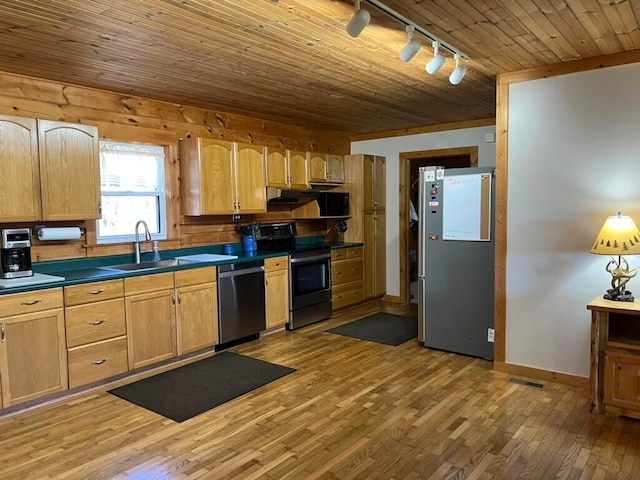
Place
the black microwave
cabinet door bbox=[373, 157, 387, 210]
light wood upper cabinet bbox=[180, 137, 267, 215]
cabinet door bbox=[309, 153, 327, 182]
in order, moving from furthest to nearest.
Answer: cabinet door bbox=[373, 157, 387, 210] < the black microwave < cabinet door bbox=[309, 153, 327, 182] < light wood upper cabinet bbox=[180, 137, 267, 215]

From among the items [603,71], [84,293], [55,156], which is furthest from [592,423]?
[55,156]

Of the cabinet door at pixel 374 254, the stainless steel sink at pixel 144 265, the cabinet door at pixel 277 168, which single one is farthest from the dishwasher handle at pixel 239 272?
the cabinet door at pixel 374 254

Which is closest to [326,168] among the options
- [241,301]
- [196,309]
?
[241,301]

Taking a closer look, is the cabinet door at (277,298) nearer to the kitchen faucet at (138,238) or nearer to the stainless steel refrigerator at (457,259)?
the kitchen faucet at (138,238)

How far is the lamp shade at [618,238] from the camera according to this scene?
2.94 meters

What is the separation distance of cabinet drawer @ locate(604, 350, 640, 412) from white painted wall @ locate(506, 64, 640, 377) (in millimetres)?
475

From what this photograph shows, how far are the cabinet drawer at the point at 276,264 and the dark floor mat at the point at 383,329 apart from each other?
2.89ft

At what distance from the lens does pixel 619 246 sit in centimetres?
295

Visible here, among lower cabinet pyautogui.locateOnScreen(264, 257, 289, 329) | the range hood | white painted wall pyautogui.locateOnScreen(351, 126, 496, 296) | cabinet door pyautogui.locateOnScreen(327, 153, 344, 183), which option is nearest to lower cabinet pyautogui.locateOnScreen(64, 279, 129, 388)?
lower cabinet pyautogui.locateOnScreen(264, 257, 289, 329)

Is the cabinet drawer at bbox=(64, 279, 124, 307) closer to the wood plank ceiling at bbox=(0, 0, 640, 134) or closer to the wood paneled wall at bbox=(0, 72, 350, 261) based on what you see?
the wood paneled wall at bbox=(0, 72, 350, 261)

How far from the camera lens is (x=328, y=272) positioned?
5.73 m

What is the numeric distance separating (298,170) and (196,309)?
2195 millimetres

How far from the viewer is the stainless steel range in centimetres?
525

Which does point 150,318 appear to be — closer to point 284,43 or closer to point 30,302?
point 30,302
